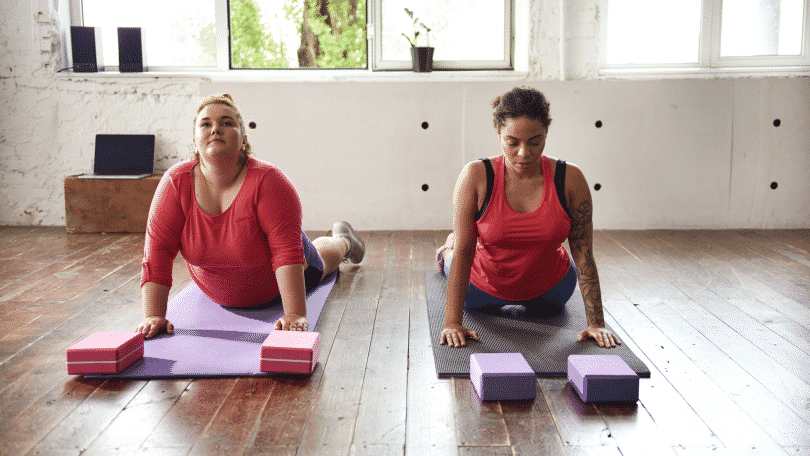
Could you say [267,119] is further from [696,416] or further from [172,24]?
[696,416]

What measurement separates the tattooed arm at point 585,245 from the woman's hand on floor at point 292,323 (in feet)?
3.01

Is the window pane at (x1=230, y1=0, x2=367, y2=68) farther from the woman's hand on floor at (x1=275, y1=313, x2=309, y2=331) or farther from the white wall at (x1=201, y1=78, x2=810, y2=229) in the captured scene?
the woman's hand on floor at (x1=275, y1=313, x2=309, y2=331)

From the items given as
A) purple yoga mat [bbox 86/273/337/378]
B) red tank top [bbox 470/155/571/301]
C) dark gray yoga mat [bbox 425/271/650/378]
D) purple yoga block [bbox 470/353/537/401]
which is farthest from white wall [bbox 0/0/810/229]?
purple yoga block [bbox 470/353/537/401]

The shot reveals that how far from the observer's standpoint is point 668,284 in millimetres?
3096

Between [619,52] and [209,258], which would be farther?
[619,52]

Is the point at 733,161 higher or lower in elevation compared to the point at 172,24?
lower

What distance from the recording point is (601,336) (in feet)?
7.30

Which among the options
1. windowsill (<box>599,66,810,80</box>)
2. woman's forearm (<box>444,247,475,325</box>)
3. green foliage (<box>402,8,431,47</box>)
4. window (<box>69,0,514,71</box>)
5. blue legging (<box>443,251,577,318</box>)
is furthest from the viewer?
window (<box>69,0,514,71</box>)

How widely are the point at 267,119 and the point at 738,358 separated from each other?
332 cm

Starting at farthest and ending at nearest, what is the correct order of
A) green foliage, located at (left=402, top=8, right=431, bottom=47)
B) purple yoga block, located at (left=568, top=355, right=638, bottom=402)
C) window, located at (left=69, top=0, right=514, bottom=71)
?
window, located at (left=69, top=0, right=514, bottom=71) → green foliage, located at (left=402, top=8, right=431, bottom=47) → purple yoga block, located at (left=568, top=355, right=638, bottom=402)

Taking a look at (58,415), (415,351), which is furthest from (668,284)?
(58,415)

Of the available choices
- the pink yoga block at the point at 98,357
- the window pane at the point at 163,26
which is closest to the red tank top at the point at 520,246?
the pink yoga block at the point at 98,357

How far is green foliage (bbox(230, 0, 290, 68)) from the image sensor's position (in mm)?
4773

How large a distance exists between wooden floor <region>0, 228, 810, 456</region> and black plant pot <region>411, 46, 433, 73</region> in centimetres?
205
